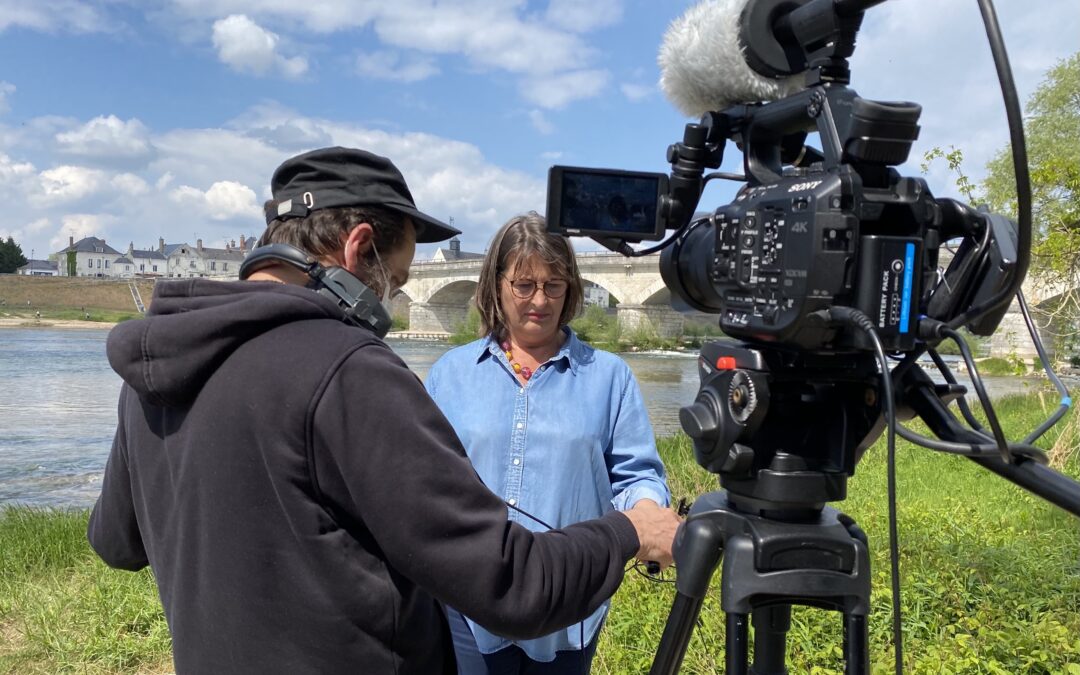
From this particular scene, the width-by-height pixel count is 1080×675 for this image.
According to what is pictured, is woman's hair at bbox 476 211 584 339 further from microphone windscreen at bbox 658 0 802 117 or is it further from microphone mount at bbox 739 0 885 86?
microphone mount at bbox 739 0 885 86

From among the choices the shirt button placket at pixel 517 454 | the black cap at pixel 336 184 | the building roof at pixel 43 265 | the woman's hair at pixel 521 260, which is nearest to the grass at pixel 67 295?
the building roof at pixel 43 265

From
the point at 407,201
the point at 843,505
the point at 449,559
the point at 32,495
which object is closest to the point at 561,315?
the point at 407,201

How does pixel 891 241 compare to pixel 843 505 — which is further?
pixel 843 505

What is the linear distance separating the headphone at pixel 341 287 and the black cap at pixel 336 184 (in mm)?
104

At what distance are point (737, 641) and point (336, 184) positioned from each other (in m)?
0.96

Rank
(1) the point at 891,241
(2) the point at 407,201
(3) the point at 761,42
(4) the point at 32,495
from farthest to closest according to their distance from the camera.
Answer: (4) the point at 32,495
(2) the point at 407,201
(3) the point at 761,42
(1) the point at 891,241

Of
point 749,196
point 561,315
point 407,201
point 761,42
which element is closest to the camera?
point 749,196

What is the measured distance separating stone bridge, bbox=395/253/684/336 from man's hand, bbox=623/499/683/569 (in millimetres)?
24513

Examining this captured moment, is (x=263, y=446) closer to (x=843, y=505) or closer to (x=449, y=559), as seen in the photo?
(x=449, y=559)

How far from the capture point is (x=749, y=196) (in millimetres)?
1180

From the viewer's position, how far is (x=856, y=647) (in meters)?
1.16

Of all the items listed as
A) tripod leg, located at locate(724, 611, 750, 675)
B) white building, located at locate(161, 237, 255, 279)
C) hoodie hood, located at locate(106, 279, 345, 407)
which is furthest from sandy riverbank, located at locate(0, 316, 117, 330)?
tripod leg, located at locate(724, 611, 750, 675)

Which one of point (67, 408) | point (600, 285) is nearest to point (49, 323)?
point (600, 285)

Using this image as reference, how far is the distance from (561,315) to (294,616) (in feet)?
4.54
